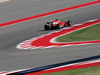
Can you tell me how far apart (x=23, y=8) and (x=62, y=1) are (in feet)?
13.3

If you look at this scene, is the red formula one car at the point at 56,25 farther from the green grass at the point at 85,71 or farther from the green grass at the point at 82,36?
the green grass at the point at 85,71

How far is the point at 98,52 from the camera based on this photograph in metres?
10.5

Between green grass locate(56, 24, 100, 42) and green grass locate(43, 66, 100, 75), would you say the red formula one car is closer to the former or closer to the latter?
green grass locate(56, 24, 100, 42)

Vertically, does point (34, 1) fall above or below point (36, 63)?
above

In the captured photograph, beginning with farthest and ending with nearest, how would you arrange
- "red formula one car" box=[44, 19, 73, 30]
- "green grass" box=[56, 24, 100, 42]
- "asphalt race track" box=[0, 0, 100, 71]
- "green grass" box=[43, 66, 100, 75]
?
"red formula one car" box=[44, 19, 73, 30] < "green grass" box=[56, 24, 100, 42] < "asphalt race track" box=[0, 0, 100, 71] < "green grass" box=[43, 66, 100, 75]

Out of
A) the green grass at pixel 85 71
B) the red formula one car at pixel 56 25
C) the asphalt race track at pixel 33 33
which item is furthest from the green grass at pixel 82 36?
the green grass at pixel 85 71

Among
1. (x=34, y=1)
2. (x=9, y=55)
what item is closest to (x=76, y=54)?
(x=9, y=55)

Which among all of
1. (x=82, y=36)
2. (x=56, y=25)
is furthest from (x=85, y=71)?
(x=56, y=25)

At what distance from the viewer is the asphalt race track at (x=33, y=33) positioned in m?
10.7

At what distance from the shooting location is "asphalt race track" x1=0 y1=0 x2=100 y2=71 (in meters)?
10.7

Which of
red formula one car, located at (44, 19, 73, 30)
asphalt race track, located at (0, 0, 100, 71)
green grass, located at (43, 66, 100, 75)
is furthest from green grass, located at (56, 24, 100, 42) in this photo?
green grass, located at (43, 66, 100, 75)

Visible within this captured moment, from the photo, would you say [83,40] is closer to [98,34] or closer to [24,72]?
[98,34]

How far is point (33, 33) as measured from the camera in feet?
62.3

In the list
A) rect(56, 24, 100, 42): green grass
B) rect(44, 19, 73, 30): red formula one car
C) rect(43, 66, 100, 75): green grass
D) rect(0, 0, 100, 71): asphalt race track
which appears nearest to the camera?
rect(43, 66, 100, 75): green grass
